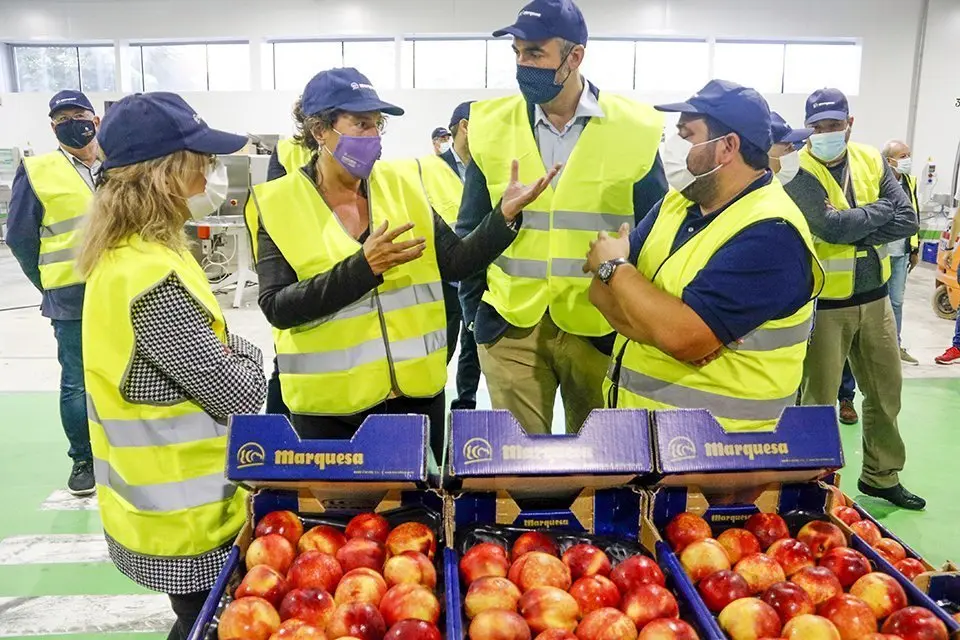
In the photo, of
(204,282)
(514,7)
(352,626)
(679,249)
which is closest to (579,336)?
(679,249)

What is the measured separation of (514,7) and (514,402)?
12.9m

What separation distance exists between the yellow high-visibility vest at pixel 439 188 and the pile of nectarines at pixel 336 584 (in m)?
1.20

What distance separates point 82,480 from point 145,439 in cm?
252

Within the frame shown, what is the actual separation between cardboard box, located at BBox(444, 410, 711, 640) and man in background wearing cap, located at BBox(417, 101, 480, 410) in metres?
1.10

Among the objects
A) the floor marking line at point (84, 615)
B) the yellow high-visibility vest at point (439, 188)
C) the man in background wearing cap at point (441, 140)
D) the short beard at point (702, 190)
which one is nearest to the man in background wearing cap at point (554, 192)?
the yellow high-visibility vest at point (439, 188)

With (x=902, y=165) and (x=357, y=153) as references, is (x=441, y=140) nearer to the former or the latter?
(x=902, y=165)

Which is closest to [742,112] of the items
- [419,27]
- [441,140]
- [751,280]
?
[751,280]

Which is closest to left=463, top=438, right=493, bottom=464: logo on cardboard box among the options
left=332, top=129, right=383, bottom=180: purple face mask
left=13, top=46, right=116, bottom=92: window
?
left=332, top=129, right=383, bottom=180: purple face mask

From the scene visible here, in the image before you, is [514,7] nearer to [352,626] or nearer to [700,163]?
[700,163]

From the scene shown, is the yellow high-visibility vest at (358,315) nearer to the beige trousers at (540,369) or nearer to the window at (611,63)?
the beige trousers at (540,369)

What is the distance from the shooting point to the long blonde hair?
5.33ft

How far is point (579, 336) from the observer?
2.58 meters

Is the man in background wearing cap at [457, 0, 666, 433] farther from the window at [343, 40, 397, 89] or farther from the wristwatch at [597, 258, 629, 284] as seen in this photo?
the window at [343, 40, 397, 89]

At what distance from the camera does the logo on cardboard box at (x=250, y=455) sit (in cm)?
138
